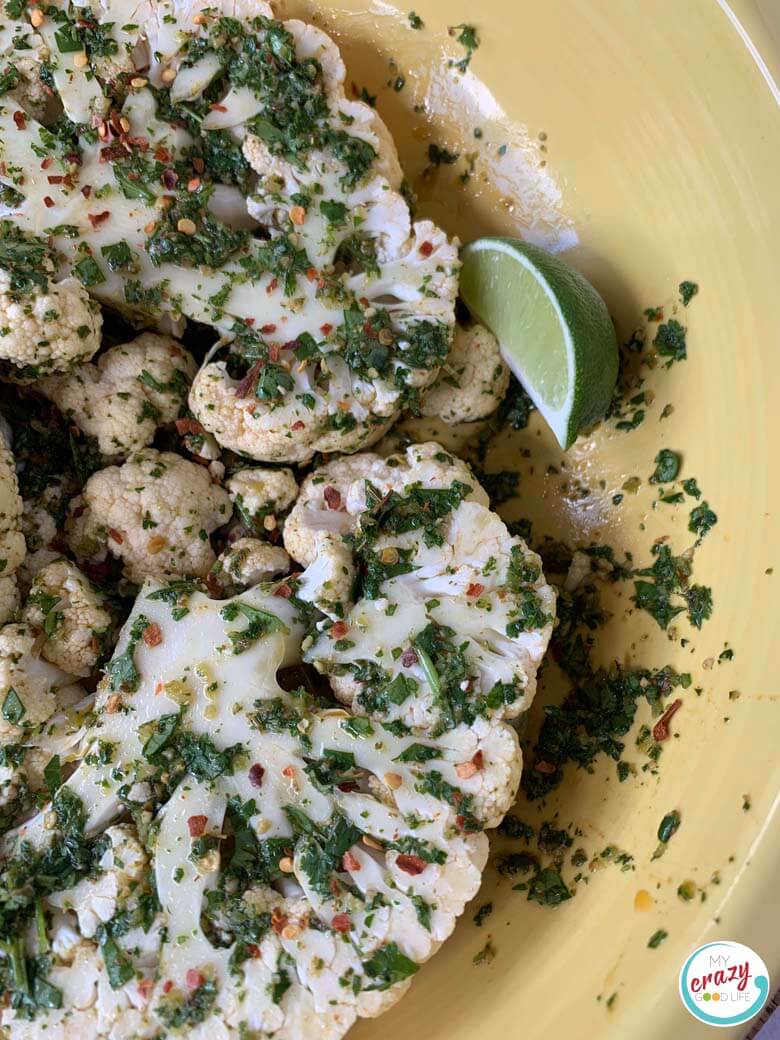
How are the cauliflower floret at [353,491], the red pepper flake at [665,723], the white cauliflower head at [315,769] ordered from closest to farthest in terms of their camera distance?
the white cauliflower head at [315,769]
the red pepper flake at [665,723]
the cauliflower floret at [353,491]

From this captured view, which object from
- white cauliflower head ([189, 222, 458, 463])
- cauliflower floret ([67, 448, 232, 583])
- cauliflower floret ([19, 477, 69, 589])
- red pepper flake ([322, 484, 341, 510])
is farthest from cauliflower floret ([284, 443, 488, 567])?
cauliflower floret ([19, 477, 69, 589])

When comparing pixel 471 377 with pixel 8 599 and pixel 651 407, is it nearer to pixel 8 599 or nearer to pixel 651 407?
pixel 651 407

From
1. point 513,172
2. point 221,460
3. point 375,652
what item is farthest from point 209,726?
point 513,172

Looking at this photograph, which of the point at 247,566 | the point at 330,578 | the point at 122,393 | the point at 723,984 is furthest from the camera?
the point at 122,393

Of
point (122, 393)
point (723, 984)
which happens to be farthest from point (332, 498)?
point (723, 984)

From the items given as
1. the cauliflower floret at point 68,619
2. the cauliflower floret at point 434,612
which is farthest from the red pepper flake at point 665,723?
the cauliflower floret at point 68,619

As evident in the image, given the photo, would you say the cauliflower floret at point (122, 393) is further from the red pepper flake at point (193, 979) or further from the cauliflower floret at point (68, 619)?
the red pepper flake at point (193, 979)
